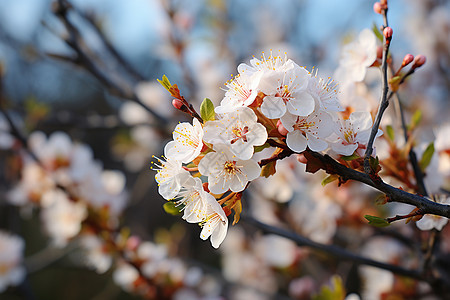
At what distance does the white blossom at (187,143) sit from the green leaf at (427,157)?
70 centimetres

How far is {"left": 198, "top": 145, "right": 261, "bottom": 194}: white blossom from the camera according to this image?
762mm

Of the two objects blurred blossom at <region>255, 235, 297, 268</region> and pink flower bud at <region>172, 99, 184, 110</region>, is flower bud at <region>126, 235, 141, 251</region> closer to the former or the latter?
blurred blossom at <region>255, 235, 297, 268</region>

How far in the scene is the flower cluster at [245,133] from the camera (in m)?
0.74

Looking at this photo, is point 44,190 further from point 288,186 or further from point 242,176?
point 242,176

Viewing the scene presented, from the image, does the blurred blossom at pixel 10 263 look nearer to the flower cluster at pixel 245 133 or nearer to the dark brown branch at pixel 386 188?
the flower cluster at pixel 245 133

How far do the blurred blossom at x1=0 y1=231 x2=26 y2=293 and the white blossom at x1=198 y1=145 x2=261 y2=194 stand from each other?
1.93m

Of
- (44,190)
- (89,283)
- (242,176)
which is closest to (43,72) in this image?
(89,283)

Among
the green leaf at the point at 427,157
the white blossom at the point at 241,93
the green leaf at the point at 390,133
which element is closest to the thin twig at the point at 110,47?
the white blossom at the point at 241,93

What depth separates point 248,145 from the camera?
0.74m

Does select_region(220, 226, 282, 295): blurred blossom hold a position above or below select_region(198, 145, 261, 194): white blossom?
above

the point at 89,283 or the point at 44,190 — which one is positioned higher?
the point at 44,190

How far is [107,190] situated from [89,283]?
5.47m

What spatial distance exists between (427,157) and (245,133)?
630mm

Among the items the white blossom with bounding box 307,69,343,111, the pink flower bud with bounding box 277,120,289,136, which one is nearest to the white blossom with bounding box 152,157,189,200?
the pink flower bud with bounding box 277,120,289,136
